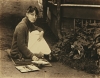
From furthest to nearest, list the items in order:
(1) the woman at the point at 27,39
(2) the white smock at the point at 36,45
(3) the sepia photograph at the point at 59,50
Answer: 1. (2) the white smock at the point at 36,45
2. (1) the woman at the point at 27,39
3. (3) the sepia photograph at the point at 59,50

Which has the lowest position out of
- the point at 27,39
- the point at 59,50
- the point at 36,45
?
the point at 59,50

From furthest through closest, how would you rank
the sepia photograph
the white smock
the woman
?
1. the white smock
2. the woman
3. the sepia photograph

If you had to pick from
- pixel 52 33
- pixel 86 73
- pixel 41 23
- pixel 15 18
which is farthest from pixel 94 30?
pixel 15 18

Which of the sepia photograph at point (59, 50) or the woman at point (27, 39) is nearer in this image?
the sepia photograph at point (59, 50)

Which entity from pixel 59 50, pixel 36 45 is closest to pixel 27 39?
pixel 36 45

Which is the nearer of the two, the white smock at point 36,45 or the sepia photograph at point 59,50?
the sepia photograph at point 59,50

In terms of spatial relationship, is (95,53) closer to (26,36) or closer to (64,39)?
(64,39)

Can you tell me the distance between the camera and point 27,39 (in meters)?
7.75

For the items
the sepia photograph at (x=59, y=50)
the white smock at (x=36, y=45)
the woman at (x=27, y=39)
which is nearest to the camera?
the sepia photograph at (x=59, y=50)

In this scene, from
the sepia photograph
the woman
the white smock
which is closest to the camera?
the sepia photograph

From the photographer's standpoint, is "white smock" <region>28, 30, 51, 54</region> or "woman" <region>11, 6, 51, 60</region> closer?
"woman" <region>11, 6, 51, 60</region>

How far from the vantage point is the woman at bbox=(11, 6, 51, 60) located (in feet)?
24.6

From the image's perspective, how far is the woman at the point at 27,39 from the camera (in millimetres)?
7492

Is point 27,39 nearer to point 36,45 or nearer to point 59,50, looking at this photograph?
point 36,45
